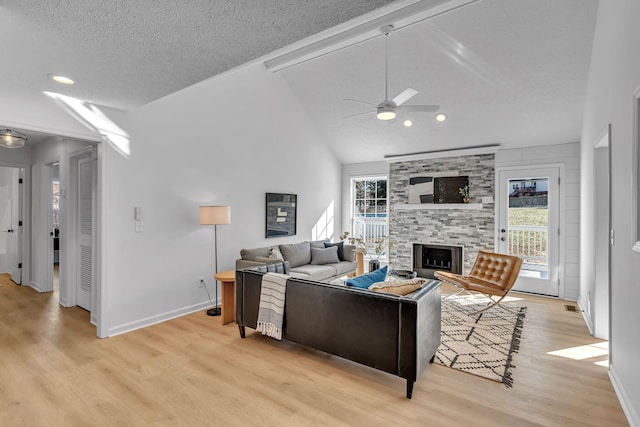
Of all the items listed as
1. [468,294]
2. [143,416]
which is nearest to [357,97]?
[468,294]

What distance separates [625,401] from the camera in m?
2.33

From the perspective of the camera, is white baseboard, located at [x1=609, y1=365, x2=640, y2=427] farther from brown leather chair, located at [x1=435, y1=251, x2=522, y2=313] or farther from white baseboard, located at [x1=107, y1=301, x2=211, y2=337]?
white baseboard, located at [x1=107, y1=301, x2=211, y2=337]

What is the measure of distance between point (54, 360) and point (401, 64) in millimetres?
5315

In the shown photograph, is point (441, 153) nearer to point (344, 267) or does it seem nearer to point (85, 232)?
point (344, 267)

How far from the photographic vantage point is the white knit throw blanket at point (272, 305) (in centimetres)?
325

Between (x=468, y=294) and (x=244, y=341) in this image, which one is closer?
(x=244, y=341)

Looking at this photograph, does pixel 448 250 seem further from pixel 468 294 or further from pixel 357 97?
pixel 357 97

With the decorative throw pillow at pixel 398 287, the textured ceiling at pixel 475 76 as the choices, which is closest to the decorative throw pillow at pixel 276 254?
the decorative throw pillow at pixel 398 287

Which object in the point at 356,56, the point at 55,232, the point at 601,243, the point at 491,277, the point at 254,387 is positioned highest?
the point at 356,56

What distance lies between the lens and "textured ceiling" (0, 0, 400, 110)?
180 centimetres

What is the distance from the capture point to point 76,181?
473 centimetres

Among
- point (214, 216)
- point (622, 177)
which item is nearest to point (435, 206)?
point (622, 177)

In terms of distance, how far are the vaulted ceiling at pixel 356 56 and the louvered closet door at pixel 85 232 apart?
4.70ft

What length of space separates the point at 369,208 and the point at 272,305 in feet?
15.8
